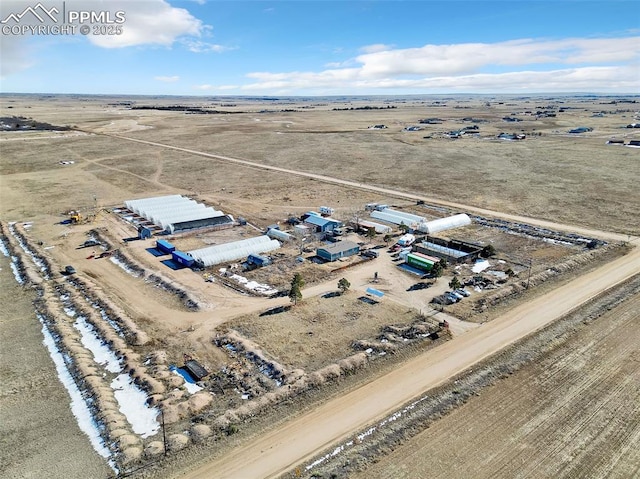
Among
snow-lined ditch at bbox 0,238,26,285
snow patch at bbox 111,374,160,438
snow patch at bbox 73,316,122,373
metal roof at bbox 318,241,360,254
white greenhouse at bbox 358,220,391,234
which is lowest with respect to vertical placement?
snow patch at bbox 111,374,160,438

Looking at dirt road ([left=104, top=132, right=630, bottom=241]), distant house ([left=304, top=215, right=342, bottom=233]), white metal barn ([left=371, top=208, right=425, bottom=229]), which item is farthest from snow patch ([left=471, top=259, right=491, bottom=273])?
distant house ([left=304, top=215, right=342, bottom=233])

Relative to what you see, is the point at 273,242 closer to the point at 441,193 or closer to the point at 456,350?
the point at 456,350

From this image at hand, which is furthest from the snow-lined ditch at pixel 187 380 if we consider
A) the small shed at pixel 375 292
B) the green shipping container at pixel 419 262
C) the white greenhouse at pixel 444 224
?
the white greenhouse at pixel 444 224

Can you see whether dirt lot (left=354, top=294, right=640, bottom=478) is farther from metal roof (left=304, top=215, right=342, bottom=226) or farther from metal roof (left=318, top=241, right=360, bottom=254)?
metal roof (left=304, top=215, right=342, bottom=226)

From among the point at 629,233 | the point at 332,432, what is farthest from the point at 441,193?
the point at 332,432

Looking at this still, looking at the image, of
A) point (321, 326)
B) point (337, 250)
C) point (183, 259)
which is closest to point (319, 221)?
point (337, 250)

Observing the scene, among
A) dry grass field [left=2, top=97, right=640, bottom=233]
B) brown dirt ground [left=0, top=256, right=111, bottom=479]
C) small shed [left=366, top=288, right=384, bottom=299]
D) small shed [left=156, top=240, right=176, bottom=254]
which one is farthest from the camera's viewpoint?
dry grass field [left=2, top=97, right=640, bottom=233]

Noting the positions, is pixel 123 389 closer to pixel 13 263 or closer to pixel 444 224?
pixel 13 263
